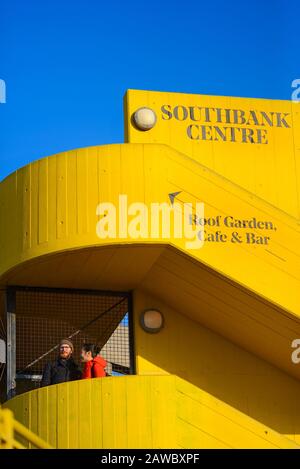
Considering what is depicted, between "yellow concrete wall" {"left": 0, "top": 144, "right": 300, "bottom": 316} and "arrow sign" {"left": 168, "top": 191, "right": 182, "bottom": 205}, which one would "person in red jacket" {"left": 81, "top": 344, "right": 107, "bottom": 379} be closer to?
"yellow concrete wall" {"left": 0, "top": 144, "right": 300, "bottom": 316}

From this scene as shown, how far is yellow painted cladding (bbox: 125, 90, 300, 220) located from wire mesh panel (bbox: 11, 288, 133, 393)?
291 centimetres

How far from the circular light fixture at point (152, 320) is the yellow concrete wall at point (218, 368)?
0.08m

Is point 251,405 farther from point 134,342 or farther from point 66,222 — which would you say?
point 66,222

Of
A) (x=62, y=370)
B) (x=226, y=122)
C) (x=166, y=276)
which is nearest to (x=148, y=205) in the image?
(x=166, y=276)

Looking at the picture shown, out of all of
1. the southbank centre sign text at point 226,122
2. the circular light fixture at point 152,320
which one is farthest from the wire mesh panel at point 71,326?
the southbank centre sign text at point 226,122

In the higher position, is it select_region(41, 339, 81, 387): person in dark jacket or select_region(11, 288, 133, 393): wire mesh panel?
select_region(11, 288, 133, 393): wire mesh panel

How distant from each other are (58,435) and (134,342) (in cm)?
295

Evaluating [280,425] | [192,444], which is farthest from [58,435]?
[280,425]

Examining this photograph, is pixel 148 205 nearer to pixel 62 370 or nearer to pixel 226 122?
pixel 62 370

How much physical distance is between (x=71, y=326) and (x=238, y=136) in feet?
14.7

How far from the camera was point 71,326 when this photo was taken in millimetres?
20922

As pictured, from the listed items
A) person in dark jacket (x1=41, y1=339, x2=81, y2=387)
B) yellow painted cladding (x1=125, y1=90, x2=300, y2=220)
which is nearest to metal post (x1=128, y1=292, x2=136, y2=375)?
person in dark jacket (x1=41, y1=339, x2=81, y2=387)

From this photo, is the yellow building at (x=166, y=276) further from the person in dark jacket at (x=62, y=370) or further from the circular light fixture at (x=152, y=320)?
the person in dark jacket at (x=62, y=370)

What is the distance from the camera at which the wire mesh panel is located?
20.3m
